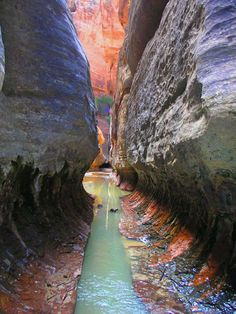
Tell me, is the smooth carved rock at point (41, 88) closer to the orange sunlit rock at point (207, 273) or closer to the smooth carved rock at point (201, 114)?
the smooth carved rock at point (201, 114)

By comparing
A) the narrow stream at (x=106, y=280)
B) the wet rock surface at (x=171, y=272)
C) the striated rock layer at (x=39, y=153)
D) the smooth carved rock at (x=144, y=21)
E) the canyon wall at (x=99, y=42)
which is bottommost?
the narrow stream at (x=106, y=280)

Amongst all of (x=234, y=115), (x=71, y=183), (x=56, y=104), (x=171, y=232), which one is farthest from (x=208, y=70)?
(x=71, y=183)

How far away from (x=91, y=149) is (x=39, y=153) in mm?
2558

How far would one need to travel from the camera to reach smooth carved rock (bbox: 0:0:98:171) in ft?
12.0

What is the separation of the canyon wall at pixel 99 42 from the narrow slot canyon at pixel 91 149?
1394 inches

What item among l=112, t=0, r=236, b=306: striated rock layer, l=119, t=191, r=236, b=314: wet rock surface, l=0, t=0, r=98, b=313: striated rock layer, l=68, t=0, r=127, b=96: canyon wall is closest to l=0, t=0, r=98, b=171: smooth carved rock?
l=0, t=0, r=98, b=313: striated rock layer

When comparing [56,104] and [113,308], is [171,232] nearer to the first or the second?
[113,308]

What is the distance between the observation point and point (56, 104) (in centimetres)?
445

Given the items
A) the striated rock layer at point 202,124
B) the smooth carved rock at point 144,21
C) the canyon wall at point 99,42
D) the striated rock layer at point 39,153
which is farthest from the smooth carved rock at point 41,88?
the canyon wall at point 99,42

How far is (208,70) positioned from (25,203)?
3.06m

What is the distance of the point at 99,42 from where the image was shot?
132 feet

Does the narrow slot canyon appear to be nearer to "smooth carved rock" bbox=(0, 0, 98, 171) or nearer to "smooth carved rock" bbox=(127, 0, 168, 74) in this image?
"smooth carved rock" bbox=(0, 0, 98, 171)

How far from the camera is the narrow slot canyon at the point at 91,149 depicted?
268 cm

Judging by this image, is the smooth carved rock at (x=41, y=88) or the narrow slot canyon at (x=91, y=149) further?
the smooth carved rock at (x=41, y=88)
